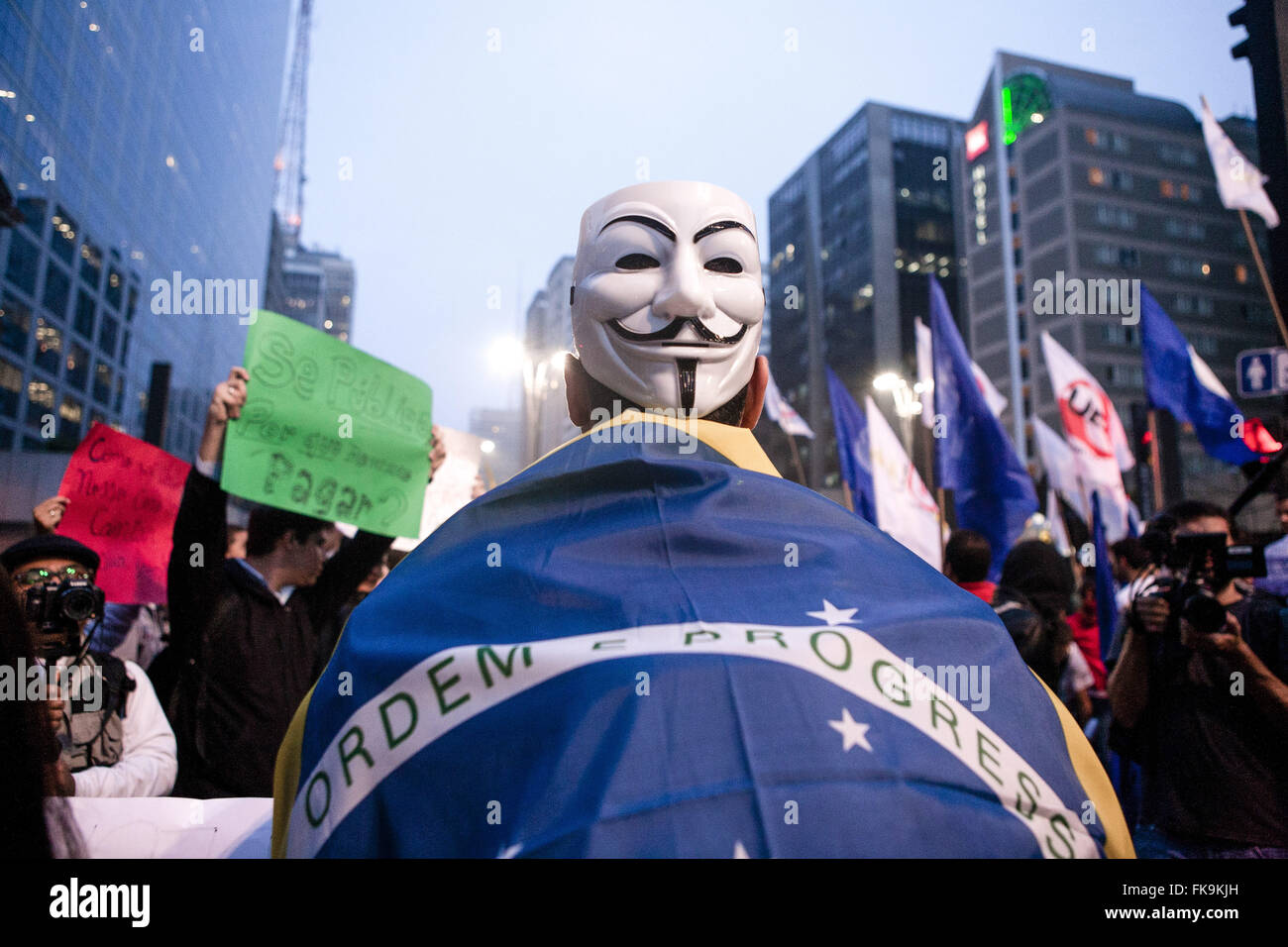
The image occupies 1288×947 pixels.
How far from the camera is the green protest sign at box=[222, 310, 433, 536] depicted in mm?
3289

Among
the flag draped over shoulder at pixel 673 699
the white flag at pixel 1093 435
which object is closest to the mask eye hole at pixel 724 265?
the flag draped over shoulder at pixel 673 699

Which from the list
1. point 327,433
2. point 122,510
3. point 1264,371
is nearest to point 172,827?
point 327,433

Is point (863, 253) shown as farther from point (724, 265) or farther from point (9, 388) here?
point (724, 265)

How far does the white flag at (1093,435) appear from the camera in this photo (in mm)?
8680

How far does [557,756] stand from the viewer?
44.2 inches

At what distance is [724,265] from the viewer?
2166 millimetres

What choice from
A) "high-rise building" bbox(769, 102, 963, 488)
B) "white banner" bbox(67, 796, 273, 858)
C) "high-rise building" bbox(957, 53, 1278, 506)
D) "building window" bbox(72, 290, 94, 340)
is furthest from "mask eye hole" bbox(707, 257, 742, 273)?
"high-rise building" bbox(769, 102, 963, 488)

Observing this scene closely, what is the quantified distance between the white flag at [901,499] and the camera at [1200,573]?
15.8 feet

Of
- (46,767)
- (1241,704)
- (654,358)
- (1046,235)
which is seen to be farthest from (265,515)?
(1046,235)

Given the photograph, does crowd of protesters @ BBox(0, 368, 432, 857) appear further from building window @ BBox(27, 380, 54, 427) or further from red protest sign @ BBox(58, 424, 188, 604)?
building window @ BBox(27, 380, 54, 427)

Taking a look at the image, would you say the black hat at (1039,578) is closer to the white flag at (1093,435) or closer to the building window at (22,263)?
the white flag at (1093,435)

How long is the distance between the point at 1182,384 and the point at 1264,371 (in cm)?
296

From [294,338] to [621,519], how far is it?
2673 millimetres
